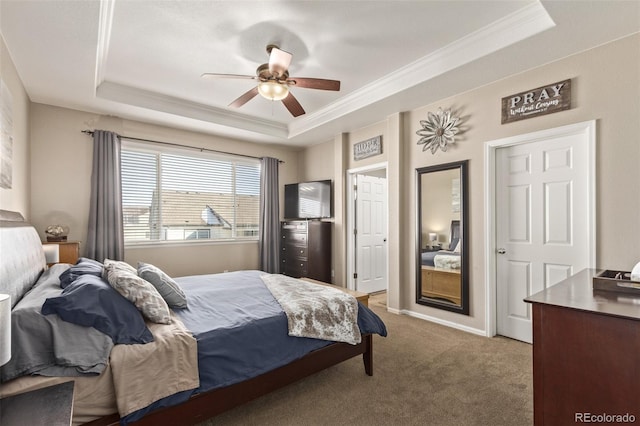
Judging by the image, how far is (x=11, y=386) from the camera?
1223 millimetres

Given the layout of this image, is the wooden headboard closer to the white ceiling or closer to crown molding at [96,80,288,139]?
the white ceiling

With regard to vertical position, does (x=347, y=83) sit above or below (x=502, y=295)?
above

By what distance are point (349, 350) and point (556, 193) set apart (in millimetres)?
2390

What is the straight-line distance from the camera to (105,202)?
405cm

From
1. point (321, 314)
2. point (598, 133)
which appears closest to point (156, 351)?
point (321, 314)

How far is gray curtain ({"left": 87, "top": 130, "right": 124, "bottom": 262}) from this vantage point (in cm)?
397

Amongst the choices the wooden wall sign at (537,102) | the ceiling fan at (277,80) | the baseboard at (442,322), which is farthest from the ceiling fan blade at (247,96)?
the baseboard at (442,322)

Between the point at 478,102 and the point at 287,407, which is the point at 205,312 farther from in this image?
the point at 478,102

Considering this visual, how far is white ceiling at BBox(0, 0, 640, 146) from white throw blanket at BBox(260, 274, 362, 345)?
7.29ft

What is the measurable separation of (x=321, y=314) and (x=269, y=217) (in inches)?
139

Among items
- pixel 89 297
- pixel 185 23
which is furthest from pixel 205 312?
pixel 185 23

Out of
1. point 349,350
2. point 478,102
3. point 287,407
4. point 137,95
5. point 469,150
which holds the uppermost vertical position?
point 137,95

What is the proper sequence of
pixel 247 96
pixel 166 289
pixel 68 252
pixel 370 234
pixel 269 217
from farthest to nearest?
pixel 269 217, pixel 370 234, pixel 68 252, pixel 247 96, pixel 166 289

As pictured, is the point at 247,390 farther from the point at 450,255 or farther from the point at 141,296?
the point at 450,255
